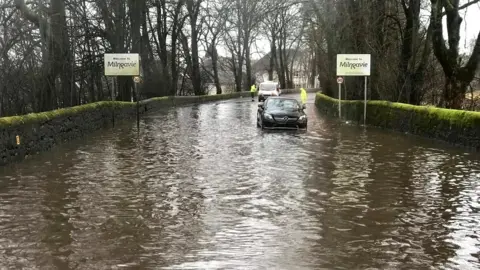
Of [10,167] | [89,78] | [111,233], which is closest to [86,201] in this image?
[111,233]

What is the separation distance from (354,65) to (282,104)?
13.2 ft

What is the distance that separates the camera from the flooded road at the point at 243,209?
618 cm

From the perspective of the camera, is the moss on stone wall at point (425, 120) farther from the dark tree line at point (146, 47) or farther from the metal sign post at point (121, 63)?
the metal sign post at point (121, 63)

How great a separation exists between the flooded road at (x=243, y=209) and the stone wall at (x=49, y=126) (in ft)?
1.62

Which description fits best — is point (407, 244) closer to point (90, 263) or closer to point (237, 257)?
point (237, 257)

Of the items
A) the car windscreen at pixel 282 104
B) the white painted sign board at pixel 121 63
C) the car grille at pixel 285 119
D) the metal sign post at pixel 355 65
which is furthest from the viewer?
the metal sign post at pixel 355 65

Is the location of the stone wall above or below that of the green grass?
below

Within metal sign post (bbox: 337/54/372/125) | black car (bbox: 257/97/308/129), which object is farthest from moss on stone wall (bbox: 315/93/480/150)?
black car (bbox: 257/97/308/129)

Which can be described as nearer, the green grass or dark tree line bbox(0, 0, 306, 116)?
the green grass

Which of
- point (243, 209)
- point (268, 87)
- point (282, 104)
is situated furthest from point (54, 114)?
point (268, 87)

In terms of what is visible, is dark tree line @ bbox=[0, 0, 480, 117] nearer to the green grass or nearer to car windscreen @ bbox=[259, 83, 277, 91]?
the green grass

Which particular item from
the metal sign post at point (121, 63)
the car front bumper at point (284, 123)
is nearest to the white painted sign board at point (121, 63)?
the metal sign post at point (121, 63)

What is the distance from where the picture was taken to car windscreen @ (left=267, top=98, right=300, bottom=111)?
22.8m

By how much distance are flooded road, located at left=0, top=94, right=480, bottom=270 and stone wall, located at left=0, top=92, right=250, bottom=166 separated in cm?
49
